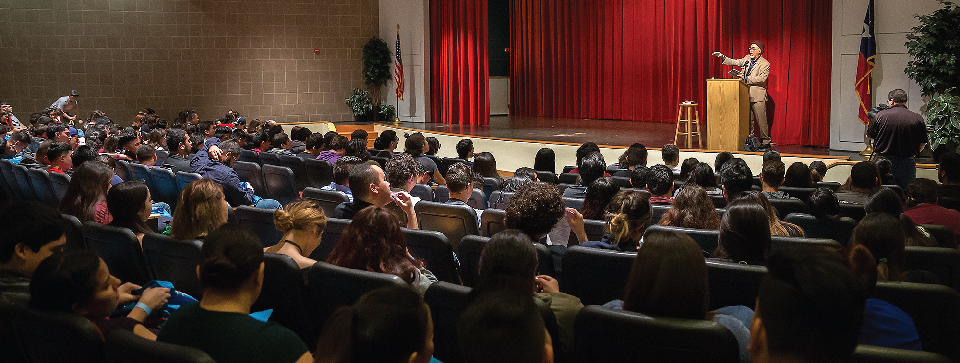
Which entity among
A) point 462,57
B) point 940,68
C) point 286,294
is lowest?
point 286,294

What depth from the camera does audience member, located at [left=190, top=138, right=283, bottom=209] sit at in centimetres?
602

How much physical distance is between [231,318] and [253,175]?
16.4 ft

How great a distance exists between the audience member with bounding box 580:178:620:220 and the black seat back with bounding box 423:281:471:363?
1782 millimetres

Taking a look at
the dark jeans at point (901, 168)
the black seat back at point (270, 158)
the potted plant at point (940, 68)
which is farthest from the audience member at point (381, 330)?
the potted plant at point (940, 68)

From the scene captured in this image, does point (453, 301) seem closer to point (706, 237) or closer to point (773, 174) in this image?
point (706, 237)

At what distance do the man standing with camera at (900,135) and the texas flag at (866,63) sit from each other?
1.52m

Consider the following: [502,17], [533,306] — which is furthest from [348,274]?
[502,17]

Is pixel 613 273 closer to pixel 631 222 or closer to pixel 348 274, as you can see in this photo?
pixel 631 222

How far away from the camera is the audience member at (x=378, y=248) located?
289cm

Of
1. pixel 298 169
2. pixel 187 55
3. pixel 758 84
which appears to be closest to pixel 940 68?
pixel 758 84

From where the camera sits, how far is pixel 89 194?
441 centimetres

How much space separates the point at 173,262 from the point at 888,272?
9.25ft

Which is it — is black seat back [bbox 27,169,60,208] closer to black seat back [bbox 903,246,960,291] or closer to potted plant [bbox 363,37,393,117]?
black seat back [bbox 903,246,960,291]

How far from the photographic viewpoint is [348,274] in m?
2.65
